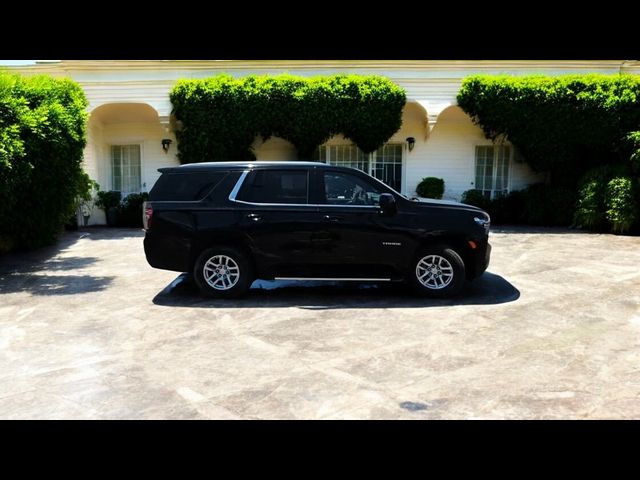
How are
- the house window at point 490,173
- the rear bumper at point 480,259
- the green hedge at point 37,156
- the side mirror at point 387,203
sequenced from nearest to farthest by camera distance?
1. the side mirror at point 387,203
2. the rear bumper at point 480,259
3. the green hedge at point 37,156
4. the house window at point 490,173

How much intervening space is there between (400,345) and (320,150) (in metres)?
11.7

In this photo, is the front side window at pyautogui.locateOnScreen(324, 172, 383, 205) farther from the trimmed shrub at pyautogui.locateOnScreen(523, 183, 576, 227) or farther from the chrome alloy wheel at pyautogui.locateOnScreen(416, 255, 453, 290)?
the trimmed shrub at pyautogui.locateOnScreen(523, 183, 576, 227)

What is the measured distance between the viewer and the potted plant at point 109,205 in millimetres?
15594

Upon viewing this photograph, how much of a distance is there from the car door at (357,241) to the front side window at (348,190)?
0.07m

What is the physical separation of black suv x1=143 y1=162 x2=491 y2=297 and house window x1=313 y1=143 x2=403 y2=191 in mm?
9068

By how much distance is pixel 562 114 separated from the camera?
1397 centimetres

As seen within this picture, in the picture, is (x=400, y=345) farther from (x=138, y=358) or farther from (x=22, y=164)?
(x=22, y=164)

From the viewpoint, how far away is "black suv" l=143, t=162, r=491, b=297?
6918mm

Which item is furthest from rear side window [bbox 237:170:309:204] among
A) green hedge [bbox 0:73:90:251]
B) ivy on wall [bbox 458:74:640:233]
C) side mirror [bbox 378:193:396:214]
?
ivy on wall [bbox 458:74:640:233]

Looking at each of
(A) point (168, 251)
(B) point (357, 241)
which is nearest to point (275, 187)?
(B) point (357, 241)

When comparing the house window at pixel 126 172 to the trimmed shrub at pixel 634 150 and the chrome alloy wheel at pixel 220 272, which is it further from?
the trimmed shrub at pixel 634 150

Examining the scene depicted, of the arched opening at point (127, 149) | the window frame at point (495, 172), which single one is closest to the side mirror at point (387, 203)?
the window frame at point (495, 172)

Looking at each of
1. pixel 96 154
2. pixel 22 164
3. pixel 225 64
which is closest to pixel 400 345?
pixel 22 164
